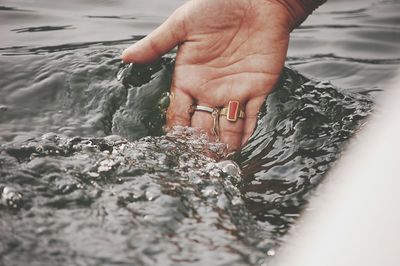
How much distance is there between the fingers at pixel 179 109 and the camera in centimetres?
333

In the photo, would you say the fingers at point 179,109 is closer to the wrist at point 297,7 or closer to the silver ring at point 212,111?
the silver ring at point 212,111

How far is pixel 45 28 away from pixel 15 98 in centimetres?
184

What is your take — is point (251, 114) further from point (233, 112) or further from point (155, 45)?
point (155, 45)

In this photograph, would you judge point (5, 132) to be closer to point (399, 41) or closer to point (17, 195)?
point (17, 195)

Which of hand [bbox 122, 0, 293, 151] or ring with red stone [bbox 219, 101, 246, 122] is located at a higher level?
hand [bbox 122, 0, 293, 151]

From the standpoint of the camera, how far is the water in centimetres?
176

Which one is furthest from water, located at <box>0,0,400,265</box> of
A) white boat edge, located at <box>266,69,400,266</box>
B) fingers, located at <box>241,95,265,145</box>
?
white boat edge, located at <box>266,69,400,266</box>

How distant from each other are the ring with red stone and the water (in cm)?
19

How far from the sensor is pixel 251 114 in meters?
3.39

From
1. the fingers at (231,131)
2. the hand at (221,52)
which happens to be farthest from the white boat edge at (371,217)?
the hand at (221,52)

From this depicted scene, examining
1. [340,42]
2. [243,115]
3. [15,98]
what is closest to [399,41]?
[340,42]

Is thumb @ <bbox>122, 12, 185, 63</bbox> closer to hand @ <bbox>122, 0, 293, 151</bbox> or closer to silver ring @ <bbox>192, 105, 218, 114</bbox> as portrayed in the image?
hand @ <bbox>122, 0, 293, 151</bbox>

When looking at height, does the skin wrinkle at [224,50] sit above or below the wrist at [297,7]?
below

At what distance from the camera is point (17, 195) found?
199 cm
